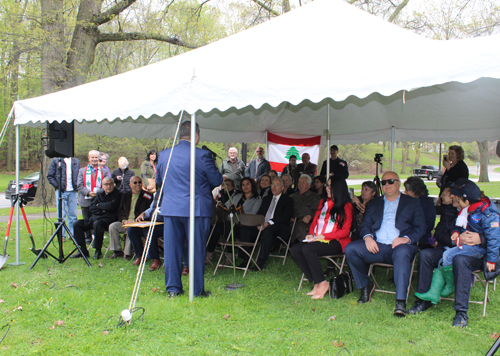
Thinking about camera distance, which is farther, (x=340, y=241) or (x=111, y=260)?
(x=111, y=260)

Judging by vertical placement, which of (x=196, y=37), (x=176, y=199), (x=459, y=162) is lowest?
(x=176, y=199)

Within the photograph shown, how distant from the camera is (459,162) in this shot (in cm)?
631

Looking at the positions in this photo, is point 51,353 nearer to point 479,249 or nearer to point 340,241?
point 340,241

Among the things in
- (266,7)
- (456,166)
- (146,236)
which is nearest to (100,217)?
(146,236)

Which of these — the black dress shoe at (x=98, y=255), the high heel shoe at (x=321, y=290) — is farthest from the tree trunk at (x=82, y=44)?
the high heel shoe at (x=321, y=290)

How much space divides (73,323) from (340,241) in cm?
269

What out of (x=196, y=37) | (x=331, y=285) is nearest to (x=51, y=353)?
(x=331, y=285)

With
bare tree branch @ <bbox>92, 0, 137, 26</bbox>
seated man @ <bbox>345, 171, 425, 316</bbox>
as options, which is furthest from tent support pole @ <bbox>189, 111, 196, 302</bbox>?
bare tree branch @ <bbox>92, 0, 137, 26</bbox>

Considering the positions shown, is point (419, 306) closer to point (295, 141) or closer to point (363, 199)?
point (363, 199)

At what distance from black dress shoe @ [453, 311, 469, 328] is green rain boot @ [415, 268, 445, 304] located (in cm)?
26

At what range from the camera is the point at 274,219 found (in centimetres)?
519

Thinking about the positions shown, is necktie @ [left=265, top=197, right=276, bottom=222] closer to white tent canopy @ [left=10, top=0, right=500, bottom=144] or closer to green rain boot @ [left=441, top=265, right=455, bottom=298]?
white tent canopy @ [left=10, top=0, right=500, bottom=144]

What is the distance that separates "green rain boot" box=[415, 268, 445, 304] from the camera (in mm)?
3400

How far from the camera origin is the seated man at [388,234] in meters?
3.58
